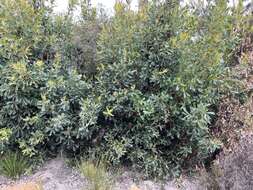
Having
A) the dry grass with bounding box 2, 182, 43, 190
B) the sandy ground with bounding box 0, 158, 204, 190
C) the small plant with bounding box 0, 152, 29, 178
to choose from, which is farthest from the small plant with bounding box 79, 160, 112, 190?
the small plant with bounding box 0, 152, 29, 178

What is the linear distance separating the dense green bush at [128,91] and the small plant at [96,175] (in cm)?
22

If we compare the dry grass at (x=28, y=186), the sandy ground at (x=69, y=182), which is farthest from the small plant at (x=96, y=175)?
the dry grass at (x=28, y=186)

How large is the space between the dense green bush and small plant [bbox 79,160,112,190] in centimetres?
22

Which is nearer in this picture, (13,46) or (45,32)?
(13,46)

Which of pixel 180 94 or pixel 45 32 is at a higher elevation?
pixel 45 32

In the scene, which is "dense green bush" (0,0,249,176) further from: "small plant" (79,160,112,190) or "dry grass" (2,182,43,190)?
"dry grass" (2,182,43,190)

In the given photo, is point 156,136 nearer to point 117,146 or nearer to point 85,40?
point 117,146

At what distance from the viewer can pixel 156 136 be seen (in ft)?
18.7

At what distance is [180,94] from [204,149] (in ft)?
2.19

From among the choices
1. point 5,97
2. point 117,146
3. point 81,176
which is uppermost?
point 5,97

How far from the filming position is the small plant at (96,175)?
5.29 m

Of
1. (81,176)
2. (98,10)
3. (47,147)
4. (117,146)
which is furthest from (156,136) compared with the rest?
(98,10)

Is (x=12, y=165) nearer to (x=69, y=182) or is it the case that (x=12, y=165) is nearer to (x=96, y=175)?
(x=69, y=182)

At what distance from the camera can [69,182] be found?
5766 mm
